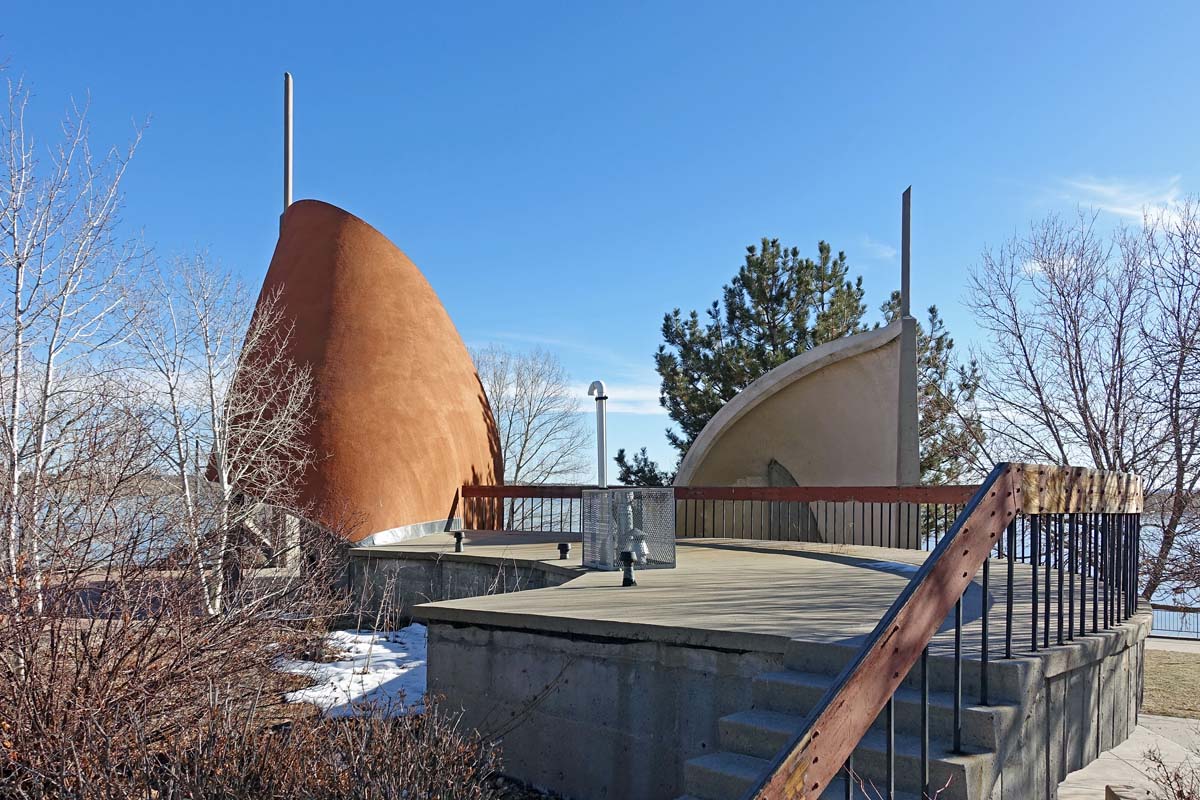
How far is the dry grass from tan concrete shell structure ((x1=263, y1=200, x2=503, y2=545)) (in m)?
9.68

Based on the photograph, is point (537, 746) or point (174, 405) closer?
point (537, 746)

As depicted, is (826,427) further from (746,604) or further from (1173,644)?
(746,604)

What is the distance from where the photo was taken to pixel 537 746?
4.98 meters

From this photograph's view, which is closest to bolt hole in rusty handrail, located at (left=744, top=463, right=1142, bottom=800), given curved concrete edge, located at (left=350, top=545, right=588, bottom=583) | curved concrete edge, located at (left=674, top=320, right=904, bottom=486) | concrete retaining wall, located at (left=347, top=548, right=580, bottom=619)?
curved concrete edge, located at (left=350, top=545, right=588, bottom=583)

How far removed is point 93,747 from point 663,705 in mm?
2610

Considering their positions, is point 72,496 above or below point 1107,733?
above

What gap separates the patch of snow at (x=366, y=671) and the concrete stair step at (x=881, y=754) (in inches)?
122

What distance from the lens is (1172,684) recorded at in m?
8.51

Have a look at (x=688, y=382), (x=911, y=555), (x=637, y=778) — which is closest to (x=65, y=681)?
(x=637, y=778)

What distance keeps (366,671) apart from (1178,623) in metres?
14.4

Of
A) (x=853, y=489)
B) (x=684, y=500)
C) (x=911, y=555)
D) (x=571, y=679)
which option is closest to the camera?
(x=571, y=679)

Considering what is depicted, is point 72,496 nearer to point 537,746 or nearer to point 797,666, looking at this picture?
point 537,746

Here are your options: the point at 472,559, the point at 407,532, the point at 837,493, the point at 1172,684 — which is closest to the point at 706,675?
the point at 472,559

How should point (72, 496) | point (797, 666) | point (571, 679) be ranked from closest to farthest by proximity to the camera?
point (797, 666), point (571, 679), point (72, 496)
